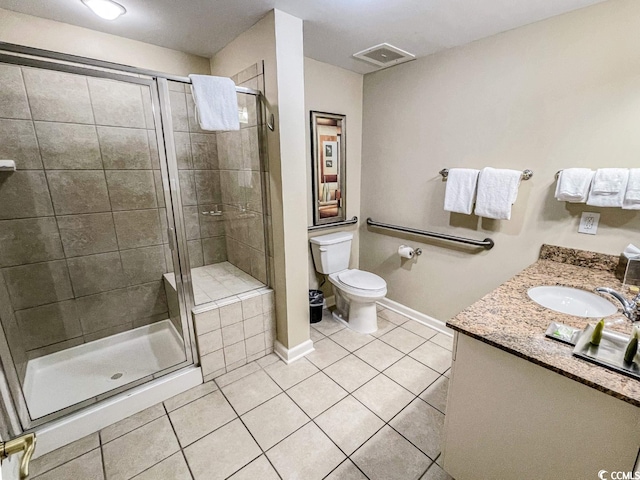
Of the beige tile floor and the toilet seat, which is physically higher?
the toilet seat

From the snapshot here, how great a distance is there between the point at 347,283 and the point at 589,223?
161cm

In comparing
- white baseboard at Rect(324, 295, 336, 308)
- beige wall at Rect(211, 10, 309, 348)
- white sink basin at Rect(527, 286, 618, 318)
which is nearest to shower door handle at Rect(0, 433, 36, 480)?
beige wall at Rect(211, 10, 309, 348)

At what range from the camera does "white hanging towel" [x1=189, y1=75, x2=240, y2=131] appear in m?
1.70

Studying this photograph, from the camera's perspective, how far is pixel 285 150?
74.0 inches

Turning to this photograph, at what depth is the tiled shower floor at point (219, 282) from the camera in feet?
6.91

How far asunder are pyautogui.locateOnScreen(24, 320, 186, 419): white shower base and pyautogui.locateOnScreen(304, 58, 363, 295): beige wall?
53.2 inches

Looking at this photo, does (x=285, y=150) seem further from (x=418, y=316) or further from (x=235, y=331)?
(x=418, y=316)

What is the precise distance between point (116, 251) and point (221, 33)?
1.76 meters

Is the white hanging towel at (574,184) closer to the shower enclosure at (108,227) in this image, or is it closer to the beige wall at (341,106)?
the beige wall at (341,106)

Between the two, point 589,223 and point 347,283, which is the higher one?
point 589,223

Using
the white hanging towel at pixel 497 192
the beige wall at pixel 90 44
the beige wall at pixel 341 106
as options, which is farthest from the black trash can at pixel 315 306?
the beige wall at pixel 90 44

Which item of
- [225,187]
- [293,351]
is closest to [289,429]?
[293,351]

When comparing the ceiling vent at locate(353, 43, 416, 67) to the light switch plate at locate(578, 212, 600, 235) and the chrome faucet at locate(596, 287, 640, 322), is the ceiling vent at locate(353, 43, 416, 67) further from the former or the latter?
the chrome faucet at locate(596, 287, 640, 322)

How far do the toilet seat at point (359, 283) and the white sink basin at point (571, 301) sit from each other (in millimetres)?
1111
